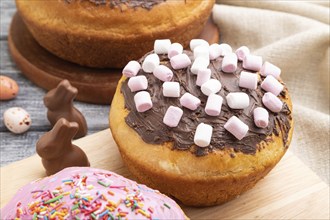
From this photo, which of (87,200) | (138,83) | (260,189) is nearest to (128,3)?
(138,83)

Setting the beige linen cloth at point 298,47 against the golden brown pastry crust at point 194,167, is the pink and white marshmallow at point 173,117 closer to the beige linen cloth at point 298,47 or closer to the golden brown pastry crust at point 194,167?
the golden brown pastry crust at point 194,167

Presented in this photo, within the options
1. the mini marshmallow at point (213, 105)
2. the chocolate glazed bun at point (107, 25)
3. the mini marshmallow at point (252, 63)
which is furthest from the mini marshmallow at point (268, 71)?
the chocolate glazed bun at point (107, 25)

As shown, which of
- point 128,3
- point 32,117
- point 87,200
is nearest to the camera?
point 87,200

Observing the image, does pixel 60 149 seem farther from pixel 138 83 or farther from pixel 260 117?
pixel 260 117

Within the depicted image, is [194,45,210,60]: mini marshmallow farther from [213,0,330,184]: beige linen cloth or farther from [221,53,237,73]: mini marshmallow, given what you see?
[213,0,330,184]: beige linen cloth

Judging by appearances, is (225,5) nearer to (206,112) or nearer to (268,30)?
(268,30)

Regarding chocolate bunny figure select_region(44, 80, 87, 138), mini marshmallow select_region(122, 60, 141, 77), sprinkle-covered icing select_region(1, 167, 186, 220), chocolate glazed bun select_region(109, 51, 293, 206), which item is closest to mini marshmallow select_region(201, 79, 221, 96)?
chocolate glazed bun select_region(109, 51, 293, 206)
